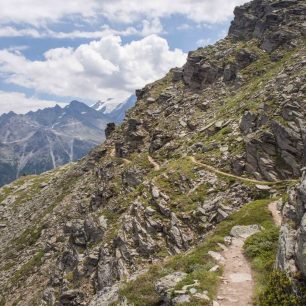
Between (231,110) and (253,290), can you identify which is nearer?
(253,290)

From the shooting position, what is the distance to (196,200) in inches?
1905

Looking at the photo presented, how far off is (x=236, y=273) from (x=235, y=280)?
110 centimetres

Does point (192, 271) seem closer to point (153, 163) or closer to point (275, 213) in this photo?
point (275, 213)

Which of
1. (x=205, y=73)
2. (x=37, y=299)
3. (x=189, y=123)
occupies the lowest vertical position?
(x=37, y=299)

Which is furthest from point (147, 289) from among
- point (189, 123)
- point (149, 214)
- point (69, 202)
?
point (69, 202)

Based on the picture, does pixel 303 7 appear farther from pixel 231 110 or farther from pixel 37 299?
pixel 37 299

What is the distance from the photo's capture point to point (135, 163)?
77312mm

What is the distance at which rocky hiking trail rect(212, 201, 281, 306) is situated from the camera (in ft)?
72.4

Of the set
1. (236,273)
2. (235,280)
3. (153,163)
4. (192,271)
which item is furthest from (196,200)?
(153,163)

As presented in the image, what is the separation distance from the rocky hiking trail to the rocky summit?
10 cm

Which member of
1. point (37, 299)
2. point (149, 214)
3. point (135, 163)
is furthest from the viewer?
point (135, 163)

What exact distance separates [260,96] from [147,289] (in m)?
50.8

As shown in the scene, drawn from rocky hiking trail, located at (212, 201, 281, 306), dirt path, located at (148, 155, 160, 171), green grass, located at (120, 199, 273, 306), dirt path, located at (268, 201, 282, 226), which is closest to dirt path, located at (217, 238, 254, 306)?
rocky hiking trail, located at (212, 201, 281, 306)

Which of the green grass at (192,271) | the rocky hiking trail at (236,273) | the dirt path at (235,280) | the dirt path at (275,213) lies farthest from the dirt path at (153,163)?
the dirt path at (235,280)
